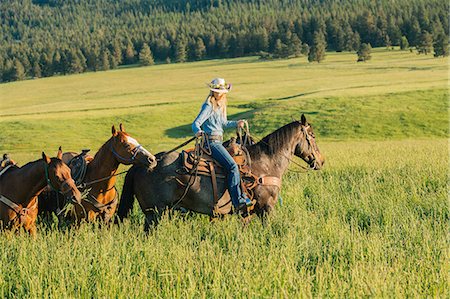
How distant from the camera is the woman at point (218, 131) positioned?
30.5ft

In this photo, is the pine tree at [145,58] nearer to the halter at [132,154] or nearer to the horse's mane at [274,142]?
the horse's mane at [274,142]

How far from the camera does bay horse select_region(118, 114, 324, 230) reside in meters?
9.41

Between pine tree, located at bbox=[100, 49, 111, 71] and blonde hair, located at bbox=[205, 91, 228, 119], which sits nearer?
blonde hair, located at bbox=[205, 91, 228, 119]

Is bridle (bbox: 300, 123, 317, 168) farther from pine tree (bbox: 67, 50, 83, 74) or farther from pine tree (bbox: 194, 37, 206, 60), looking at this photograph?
pine tree (bbox: 194, 37, 206, 60)

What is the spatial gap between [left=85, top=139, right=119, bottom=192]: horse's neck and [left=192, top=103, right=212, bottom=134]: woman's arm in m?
1.56

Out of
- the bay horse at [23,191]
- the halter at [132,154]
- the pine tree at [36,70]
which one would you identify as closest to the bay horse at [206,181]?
the halter at [132,154]

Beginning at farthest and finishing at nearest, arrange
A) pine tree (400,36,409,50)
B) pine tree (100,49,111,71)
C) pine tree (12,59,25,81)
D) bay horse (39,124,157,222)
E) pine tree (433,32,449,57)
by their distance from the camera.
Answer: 1. pine tree (100,49,111,71)
2. pine tree (12,59,25,81)
3. pine tree (400,36,409,50)
4. pine tree (433,32,449,57)
5. bay horse (39,124,157,222)

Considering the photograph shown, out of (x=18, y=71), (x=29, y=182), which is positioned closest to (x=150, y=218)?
(x=29, y=182)

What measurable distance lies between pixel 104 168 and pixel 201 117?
2.00 meters

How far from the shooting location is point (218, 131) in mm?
9609

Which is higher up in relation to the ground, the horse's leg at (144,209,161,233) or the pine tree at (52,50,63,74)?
the pine tree at (52,50,63,74)

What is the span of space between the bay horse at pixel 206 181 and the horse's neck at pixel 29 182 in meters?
1.79

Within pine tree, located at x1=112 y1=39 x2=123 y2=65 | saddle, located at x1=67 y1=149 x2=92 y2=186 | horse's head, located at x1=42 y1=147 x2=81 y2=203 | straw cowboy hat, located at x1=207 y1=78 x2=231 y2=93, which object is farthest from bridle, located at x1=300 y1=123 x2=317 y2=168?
pine tree, located at x1=112 y1=39 x2=123 y2=65

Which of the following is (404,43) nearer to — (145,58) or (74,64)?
(145,58)
